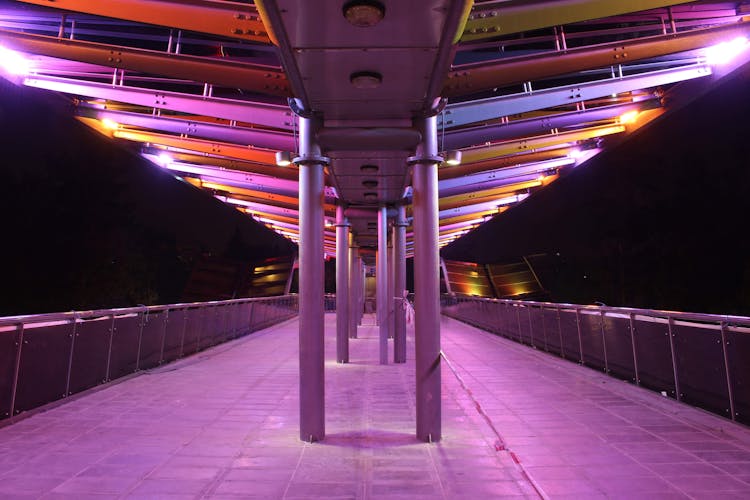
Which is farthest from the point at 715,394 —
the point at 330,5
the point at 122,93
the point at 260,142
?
the point at 122,93

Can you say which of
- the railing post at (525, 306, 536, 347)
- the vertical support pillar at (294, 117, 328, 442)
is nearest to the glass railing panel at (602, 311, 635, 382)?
the railing post at (525, 306, 536, 347)

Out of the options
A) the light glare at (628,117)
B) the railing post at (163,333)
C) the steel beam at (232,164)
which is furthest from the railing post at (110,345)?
the light glare at (628,117)

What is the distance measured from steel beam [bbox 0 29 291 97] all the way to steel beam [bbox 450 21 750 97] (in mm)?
2451

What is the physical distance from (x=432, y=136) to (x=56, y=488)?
14.3 feet

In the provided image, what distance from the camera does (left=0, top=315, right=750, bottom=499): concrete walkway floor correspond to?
4.06 m

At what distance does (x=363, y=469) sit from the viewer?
4457 mm

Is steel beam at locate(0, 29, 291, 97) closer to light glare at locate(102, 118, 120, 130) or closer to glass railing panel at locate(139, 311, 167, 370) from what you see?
light glare at locate(102, 118, 120, 130)

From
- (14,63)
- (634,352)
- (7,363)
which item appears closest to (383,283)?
(634,352)

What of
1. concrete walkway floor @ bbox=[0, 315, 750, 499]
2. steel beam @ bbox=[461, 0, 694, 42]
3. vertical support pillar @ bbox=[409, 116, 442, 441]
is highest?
steel beam @ bbox=[461, 0, 694, 42]

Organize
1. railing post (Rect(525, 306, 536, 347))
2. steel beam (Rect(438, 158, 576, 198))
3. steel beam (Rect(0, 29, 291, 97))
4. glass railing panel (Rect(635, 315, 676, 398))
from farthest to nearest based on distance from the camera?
steel beam (Rect(438, 158, 576, 198)), railing post (Rect(525, 306, 536, 347)), steel beam (Rect(0, 29, 291, 97)), glass railing panel (Rect(635, 315, 676, 398))

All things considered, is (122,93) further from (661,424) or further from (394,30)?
(661,424)

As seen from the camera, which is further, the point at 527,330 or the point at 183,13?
the point at 527,330

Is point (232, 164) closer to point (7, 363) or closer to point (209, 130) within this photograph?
point (209, 130)

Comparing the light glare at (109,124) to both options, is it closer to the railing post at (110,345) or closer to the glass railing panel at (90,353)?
the railing post at (110,345)
